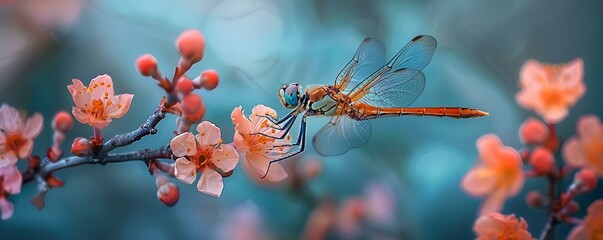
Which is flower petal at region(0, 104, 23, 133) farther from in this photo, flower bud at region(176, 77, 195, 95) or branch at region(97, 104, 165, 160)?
flower bud at region(176, 77, 195, 95)

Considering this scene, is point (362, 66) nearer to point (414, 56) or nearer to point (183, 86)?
point (414, 56)

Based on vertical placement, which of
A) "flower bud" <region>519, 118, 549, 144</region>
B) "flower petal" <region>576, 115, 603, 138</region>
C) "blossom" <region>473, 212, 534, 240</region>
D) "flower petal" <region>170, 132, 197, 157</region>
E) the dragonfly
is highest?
Result: "flower petal" <region>576, 115, 603, 138</region>

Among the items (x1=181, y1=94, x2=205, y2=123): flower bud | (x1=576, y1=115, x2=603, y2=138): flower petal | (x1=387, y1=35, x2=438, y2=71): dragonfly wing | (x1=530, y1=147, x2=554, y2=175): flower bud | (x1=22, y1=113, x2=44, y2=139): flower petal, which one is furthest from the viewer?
(x1=576, y1=115, x2=603, y2=138): flower petal

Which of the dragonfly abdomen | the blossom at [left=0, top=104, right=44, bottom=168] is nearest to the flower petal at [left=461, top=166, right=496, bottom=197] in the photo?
the dragonfly abdomen

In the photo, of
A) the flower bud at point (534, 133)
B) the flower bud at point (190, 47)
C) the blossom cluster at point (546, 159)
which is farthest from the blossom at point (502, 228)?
the flower bud at point (190, 47)

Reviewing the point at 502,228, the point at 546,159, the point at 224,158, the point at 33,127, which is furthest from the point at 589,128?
the point at 33,127

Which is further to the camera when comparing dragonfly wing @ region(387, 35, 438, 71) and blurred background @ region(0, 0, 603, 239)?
blurred background @ region(0, 0, 603, 239)

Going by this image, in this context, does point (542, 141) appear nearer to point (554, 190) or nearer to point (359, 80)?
point (554, 190)

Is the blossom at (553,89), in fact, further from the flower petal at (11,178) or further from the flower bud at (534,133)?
the flower petal at (11,178)
